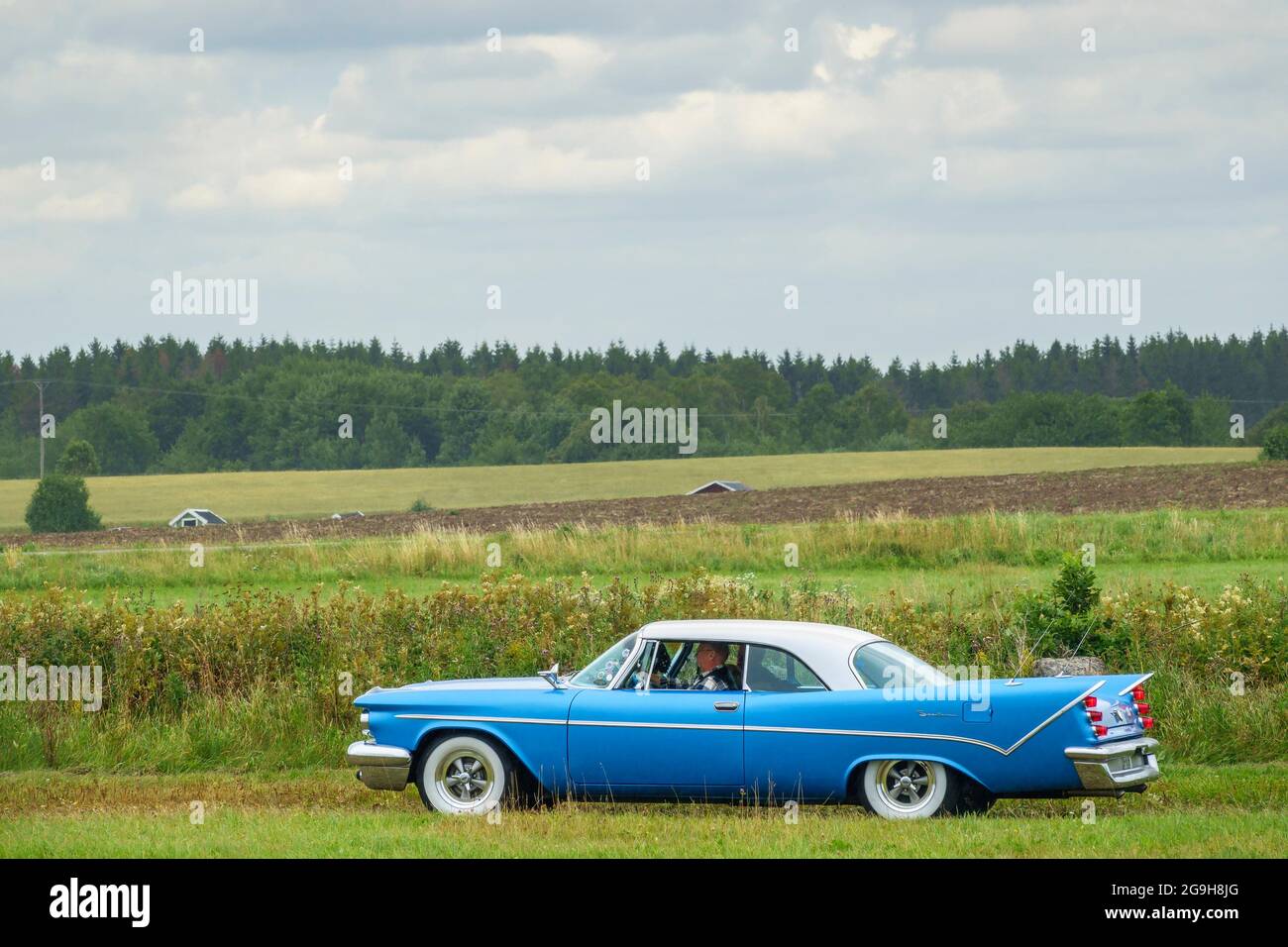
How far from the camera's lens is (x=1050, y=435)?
123 meters

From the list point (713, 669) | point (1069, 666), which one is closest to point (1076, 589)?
point (1069, 666)

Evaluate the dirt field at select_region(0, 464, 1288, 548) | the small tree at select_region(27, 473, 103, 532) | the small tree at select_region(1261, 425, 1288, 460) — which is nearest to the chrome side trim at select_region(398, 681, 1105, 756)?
the dirt field at select_region(0, 464, 1288, 548)

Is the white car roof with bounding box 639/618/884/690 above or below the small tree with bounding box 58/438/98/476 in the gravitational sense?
below

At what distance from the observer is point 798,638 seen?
10953 millimetres

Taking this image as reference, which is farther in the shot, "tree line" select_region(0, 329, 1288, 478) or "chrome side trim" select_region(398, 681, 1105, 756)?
"tree line" select_region(0, 329, 1288, 478)

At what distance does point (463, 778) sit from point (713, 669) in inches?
77.8

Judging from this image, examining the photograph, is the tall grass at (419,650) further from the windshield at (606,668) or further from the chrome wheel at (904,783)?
the windshield at (606,668)

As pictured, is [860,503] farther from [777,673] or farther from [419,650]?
[777,673]

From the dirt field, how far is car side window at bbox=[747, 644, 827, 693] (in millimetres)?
30818

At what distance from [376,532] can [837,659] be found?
36.5 meters

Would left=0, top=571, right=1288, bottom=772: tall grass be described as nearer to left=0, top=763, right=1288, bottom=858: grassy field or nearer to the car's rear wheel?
left=0, top=763, right=1288, bottom=858: grassy field

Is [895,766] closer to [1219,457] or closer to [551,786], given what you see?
[551,786]

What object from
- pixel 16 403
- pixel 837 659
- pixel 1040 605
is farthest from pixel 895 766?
pixel 16 403

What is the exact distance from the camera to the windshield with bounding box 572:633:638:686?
11.2 meters
